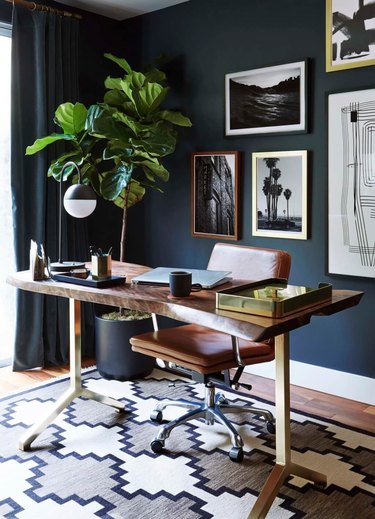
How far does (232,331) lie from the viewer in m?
1.84

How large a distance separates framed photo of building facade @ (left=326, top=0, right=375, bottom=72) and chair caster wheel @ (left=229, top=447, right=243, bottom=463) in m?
2.07

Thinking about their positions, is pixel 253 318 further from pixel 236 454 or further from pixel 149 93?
pixel 149 93

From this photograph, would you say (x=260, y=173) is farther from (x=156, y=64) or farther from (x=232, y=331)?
(x=232, y=331)

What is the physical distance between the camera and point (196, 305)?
6.67 feet

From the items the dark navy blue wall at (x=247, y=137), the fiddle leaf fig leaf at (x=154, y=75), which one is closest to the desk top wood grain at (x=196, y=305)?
the dark navy blue wall at (x=247, y=137)

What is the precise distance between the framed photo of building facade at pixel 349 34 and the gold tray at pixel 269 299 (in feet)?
5.09

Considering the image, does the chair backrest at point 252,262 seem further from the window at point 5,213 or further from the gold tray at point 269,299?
the window at point 5,213

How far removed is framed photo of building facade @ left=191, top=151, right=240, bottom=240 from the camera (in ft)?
12.2

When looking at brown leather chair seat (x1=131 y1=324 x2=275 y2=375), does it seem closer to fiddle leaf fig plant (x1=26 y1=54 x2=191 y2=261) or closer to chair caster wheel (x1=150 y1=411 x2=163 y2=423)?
chair caster wheel (x1=150 y1=411 x2=163 y2=423)

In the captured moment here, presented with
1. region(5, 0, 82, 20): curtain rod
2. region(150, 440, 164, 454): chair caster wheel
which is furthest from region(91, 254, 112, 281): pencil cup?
region(5, 0, 82, 20): curtain rod

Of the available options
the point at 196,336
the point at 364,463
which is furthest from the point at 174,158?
the point at 364,463

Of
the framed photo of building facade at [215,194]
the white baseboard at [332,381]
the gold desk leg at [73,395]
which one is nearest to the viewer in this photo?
the gold desk leg at [73,395]

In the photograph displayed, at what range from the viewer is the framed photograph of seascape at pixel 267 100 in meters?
3.36

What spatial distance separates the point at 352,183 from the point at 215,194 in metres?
0.97
